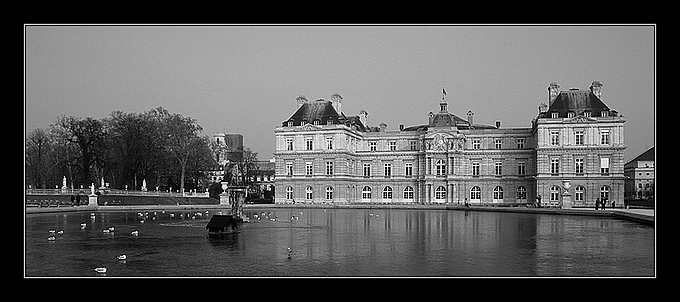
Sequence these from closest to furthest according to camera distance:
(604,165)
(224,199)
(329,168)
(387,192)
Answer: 1. (224,199)
2. (604,165)
3. (329,168)
4. (387,192)

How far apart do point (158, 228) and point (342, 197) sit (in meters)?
43.4

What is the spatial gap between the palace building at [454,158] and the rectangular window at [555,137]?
9cm

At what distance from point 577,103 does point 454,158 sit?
13.6 metres

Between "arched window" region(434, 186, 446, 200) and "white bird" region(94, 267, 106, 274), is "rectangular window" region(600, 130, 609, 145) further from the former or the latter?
"white bird" region(94, 267, 106, 274)

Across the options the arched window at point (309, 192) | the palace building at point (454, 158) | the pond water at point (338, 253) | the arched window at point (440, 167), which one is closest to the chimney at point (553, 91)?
the palace building at point (454, 158)

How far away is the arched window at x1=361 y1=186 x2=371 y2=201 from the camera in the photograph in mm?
72625

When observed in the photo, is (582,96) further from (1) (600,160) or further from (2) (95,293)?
(2) (95,293)

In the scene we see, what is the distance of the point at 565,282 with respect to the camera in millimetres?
10109

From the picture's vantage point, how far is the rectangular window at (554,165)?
2454 inches

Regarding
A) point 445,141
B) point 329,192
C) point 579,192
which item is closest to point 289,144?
point 329,192

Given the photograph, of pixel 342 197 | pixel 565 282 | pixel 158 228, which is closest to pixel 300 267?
pixel 565 282

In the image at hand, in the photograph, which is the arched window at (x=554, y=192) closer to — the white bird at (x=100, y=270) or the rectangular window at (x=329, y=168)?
the rectangular window at (x=329, y=168)

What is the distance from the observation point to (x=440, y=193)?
68500 millimetres

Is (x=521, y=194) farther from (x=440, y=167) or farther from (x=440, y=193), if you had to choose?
(x=440, y=167)
